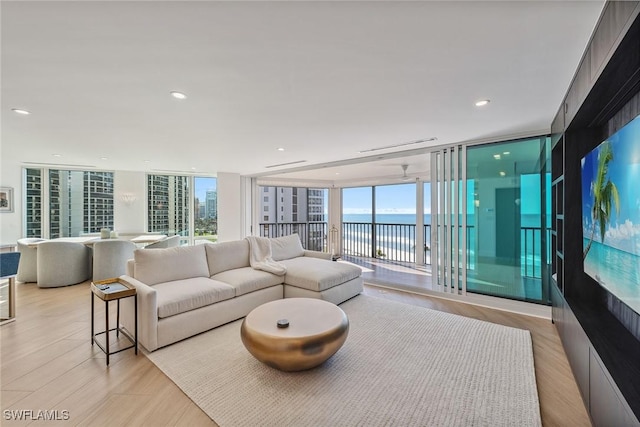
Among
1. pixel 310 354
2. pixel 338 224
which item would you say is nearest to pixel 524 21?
pixel 310 354

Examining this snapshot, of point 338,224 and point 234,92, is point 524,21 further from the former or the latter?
point 338,224

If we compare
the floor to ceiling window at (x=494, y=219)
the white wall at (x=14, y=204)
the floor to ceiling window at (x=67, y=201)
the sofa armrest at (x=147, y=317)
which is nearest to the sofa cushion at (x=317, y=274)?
the floor to ceiling window at (x=494, y=219)

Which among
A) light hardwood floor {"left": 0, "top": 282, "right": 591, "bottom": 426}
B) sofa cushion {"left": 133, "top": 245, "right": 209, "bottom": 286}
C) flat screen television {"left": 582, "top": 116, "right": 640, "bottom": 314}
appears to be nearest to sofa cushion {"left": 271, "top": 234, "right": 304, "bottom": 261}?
sofa cushion {"left": 133, "top": 245, "right": 209, "bottom": 286}

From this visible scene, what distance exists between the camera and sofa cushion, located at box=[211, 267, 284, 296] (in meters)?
3.09

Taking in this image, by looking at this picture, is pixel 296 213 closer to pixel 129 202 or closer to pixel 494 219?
pixel 129 202

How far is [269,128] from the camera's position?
3084mm

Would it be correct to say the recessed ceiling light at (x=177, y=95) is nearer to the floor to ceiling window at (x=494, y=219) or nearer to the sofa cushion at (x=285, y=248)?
the sofa cushion at (x=285, y=248)

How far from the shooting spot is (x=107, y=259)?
4426 mm

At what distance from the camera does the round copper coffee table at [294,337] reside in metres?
1.92

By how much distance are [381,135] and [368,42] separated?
1.92 metres

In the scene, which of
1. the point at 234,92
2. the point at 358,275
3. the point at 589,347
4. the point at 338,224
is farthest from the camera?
the point at 338,224

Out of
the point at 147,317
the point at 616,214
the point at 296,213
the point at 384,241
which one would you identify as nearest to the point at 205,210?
the point at 296,213

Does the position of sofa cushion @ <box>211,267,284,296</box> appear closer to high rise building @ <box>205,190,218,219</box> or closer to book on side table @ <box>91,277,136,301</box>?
book on side table @ <box>91,277,136,301</box>

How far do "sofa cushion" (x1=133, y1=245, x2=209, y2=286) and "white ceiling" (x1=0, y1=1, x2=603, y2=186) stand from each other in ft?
4.75
